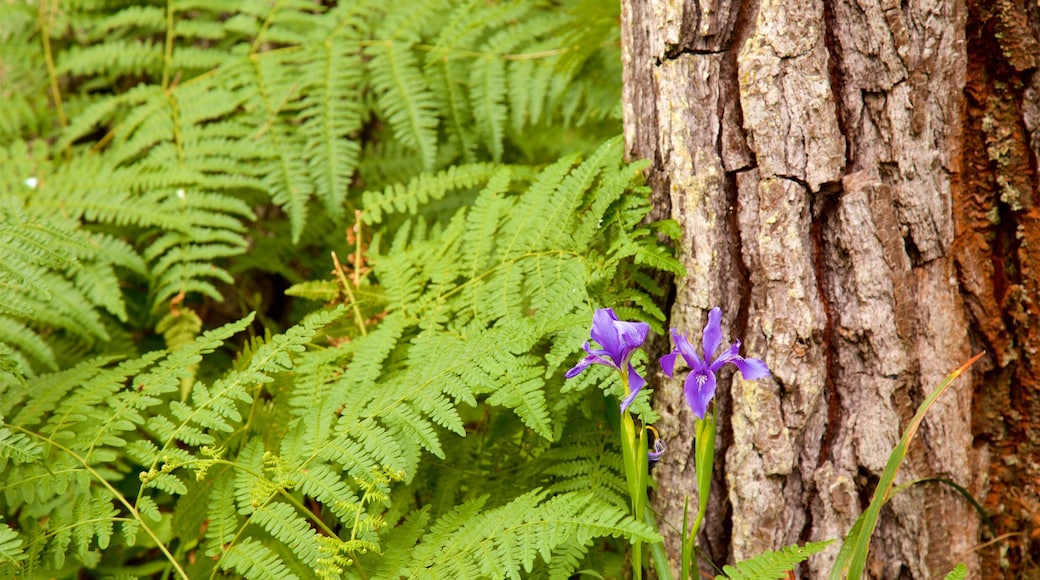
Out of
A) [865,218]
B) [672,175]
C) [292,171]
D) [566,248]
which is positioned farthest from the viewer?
[292,171]

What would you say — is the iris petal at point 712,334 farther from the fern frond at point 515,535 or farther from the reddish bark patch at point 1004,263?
the reddish bark patch at point 1004,263

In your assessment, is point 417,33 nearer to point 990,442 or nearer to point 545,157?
point 545,157

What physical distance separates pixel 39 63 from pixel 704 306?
8.88 feet

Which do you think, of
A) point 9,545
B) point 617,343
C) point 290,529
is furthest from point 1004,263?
point 9,545

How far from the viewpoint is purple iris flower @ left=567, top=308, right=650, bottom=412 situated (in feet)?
4.25

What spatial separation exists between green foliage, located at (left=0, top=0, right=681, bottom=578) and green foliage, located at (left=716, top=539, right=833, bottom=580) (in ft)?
0.56

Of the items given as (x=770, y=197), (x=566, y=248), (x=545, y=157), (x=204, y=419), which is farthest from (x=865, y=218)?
(x=545, y=157)

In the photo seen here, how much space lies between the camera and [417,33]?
2736 millimetres

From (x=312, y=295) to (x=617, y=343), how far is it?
3.58 ft

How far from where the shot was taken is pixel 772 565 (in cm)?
136

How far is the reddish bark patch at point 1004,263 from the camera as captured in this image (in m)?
1.63

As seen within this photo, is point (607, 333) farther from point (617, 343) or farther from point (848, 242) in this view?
point (848, 242)

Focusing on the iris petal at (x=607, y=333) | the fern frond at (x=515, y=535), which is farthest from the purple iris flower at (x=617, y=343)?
the fern frond at (x=515, y=535)

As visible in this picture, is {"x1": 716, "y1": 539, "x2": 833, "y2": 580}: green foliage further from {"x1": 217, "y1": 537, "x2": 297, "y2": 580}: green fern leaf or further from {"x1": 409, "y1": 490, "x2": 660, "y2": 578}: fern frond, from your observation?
{"x1": 217, "y1": 537, "x2": 297, "y2": 580}: green fern leaf
